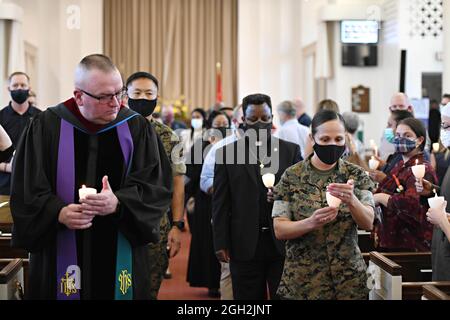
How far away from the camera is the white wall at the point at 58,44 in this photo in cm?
1944

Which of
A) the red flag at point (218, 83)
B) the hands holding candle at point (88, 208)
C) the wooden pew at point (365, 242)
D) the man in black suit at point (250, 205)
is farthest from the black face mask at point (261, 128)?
the red flag at point (218, 83)

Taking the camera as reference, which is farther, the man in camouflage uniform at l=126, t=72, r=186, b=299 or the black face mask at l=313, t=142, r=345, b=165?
the man in camouflage uniform at l=126, t=72, r=186, b=299

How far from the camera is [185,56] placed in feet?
71.5

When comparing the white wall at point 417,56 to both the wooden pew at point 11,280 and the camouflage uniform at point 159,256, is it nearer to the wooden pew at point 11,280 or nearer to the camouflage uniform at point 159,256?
the camouflage uniform at point 159,256

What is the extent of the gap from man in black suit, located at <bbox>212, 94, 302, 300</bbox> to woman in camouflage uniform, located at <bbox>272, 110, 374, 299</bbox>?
1.00 m

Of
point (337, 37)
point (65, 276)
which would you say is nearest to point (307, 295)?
point (65, 276)

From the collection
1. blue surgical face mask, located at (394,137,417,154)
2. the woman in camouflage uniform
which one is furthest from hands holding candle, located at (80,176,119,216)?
blue surgical face mask, located at (394,137,417,154)

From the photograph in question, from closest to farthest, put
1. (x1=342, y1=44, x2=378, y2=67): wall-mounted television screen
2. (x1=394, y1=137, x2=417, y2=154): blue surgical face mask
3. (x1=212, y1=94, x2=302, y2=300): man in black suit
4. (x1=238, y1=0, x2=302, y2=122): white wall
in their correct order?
(x1=212, y1=94, x2=302, y2=300): man in black suit
(x1=394, y1=137, x2=417, y2=154): blue surgical face mask
(x1=342, y1=44, x2=378, y2=67): wall-mounted television screen
(x1=238, y1=0, x2=302, y2=122): white wall

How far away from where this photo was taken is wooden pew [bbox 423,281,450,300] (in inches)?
150

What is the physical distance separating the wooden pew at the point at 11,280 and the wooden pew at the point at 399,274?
208 centimetres

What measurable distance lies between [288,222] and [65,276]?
1.24 metres

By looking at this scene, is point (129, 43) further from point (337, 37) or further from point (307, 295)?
point (307, 295)

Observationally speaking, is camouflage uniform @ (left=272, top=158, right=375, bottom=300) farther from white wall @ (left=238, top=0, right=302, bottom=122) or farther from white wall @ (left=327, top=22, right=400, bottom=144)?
white wall @ (left=238, top=0, right=302, bottom=122)

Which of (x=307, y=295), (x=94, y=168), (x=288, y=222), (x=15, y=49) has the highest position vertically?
(x=15, y=49)
